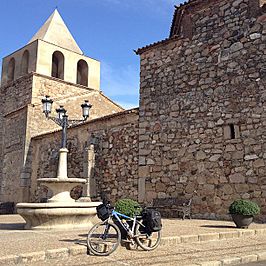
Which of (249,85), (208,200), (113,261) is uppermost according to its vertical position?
(249,85)

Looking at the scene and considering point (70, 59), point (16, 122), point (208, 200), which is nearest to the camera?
point (208, 200)

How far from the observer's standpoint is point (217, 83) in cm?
1050

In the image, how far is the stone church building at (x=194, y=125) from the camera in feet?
31.9

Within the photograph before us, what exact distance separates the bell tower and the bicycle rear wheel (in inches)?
487

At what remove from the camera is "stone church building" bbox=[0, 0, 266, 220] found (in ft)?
31.9

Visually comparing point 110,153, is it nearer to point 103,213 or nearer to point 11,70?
point 103,213

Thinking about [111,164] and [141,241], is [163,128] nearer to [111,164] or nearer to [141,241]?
[111,164]

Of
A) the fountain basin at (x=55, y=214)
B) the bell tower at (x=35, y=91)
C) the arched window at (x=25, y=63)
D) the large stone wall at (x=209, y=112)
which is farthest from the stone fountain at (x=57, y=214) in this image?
the arched window at (x=25, y=63)

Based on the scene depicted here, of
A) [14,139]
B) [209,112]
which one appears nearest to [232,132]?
[209,112]

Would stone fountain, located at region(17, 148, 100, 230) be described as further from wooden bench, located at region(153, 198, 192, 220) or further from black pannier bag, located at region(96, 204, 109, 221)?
wooden bench, located at region(153, 198, 192, 220)

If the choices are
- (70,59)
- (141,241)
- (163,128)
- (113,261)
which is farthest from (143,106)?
(70,59)

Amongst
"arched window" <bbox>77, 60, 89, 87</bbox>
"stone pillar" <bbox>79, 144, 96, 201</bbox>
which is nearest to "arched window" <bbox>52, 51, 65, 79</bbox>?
"arched window" <bbox>77, 60, 89, 87</bbox>

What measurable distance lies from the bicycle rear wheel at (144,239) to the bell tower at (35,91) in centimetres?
1237

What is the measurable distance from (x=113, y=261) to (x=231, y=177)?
5.98 m
